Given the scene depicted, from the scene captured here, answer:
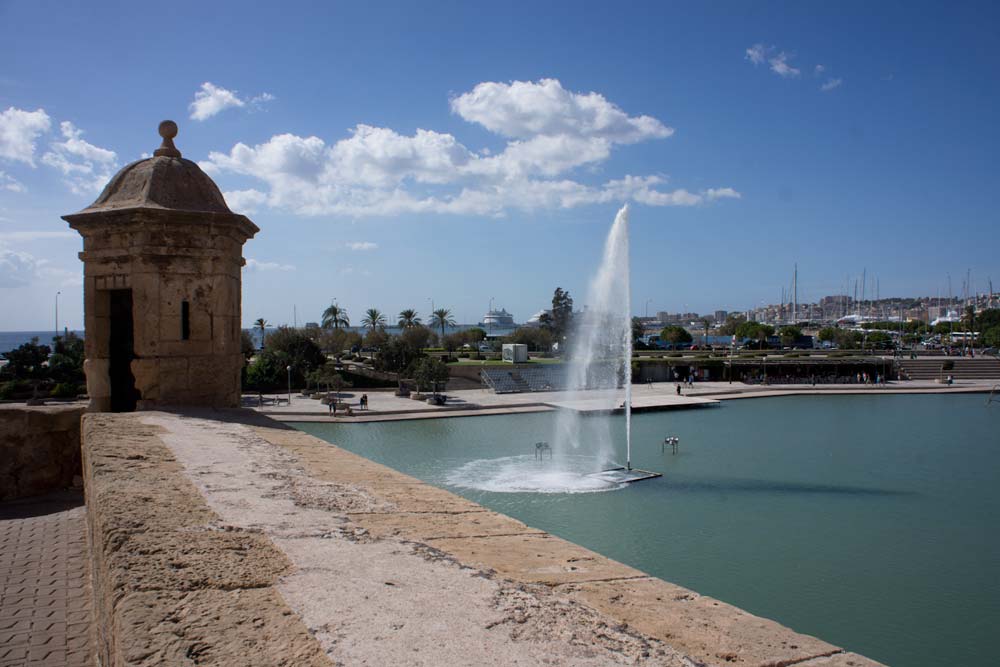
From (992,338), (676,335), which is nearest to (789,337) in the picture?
(676,335)

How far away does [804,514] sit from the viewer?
13.3 m

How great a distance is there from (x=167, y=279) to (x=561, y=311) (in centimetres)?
6572

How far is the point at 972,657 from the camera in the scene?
772cm

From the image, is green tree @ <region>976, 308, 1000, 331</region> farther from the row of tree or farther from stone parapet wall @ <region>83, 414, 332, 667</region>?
stone parapet wall @ <region>83, 414, 332, 667</region>

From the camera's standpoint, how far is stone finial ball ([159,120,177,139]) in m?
7.57

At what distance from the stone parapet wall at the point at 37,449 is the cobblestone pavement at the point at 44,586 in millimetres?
335

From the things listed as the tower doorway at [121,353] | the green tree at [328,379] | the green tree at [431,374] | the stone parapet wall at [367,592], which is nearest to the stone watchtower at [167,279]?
the tower doorway at [121,353]

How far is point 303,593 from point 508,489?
13.1 meters

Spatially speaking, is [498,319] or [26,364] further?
[498,319]

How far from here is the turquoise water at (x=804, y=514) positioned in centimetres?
879

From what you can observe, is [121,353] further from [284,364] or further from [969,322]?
[969,322]

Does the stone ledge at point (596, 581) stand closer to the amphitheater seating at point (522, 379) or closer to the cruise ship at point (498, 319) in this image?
the amphitheater seating at point (522, 379)

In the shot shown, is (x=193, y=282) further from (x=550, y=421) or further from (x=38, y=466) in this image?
(x=550, y=421)

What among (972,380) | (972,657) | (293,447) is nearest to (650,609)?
(293,447)
